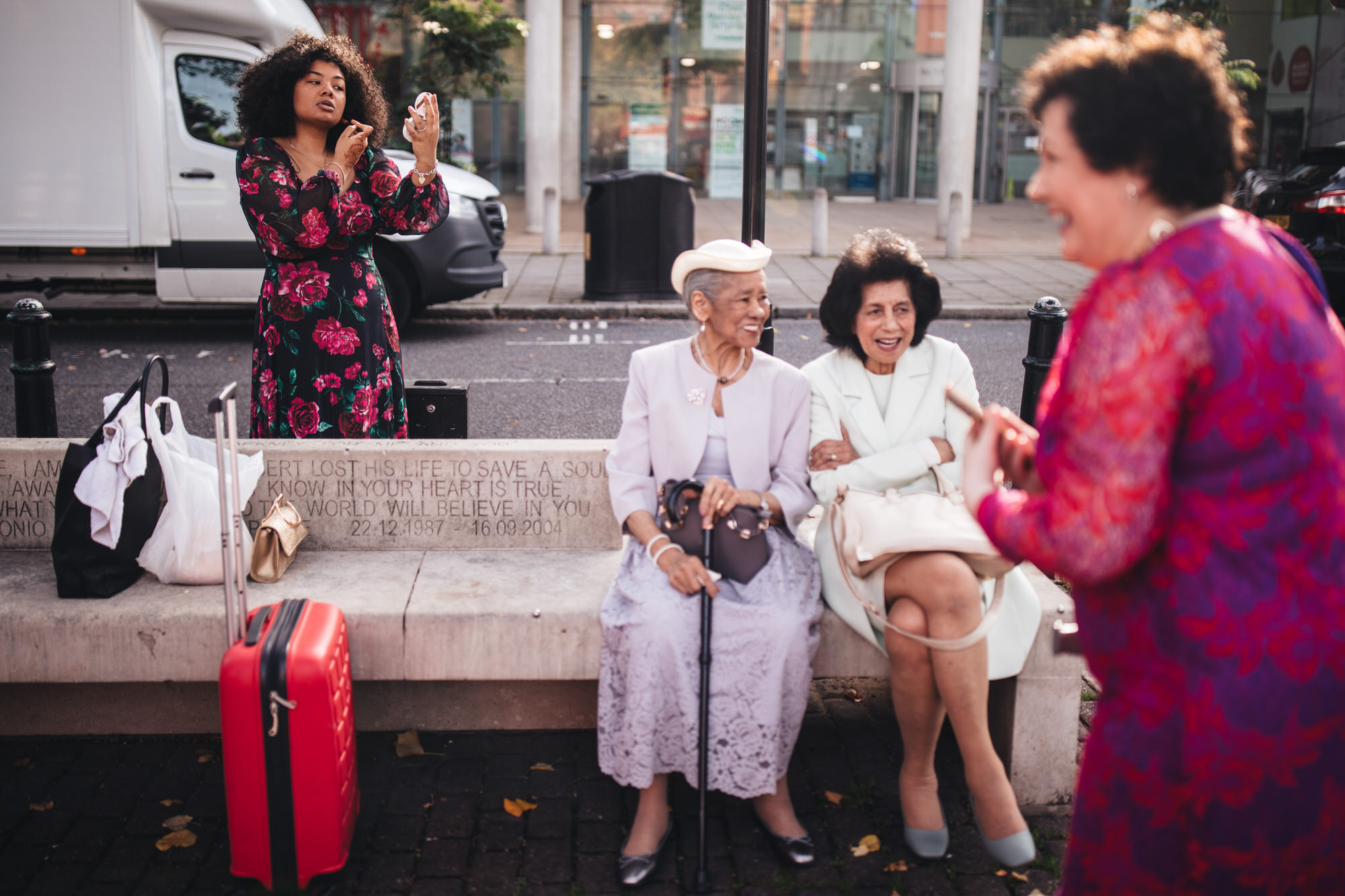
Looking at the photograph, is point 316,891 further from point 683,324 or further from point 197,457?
point 683,324

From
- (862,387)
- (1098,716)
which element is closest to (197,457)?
(862,387)

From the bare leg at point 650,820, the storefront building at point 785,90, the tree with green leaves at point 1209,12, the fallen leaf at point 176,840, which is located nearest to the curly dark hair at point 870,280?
the bare leg at point 650,820

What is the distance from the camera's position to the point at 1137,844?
164 cm

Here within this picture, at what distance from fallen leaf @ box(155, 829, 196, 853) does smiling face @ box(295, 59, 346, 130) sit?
223cm

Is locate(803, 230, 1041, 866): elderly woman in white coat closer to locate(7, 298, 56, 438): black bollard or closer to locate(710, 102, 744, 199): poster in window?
locate(7, 298, 56, 438): black bollard

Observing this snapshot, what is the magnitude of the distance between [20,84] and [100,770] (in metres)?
7.48

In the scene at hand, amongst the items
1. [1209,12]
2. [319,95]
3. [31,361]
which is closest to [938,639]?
[319,95]

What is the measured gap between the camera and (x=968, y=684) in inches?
114

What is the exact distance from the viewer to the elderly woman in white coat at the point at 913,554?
2.91m

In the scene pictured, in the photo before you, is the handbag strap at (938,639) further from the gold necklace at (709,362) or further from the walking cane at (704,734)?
the gold necklace at (709,362)

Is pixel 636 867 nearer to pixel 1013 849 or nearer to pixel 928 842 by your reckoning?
pixel 928 842

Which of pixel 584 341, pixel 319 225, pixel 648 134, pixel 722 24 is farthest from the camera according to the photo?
pixel 648 134

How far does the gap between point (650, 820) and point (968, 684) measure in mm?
845

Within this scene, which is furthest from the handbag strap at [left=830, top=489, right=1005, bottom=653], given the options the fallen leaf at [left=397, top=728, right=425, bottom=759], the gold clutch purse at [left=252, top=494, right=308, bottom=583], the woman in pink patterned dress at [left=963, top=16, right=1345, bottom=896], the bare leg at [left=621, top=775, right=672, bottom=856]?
the gold clutch purse at [left=252, top=494, right=308, bottom=583]
